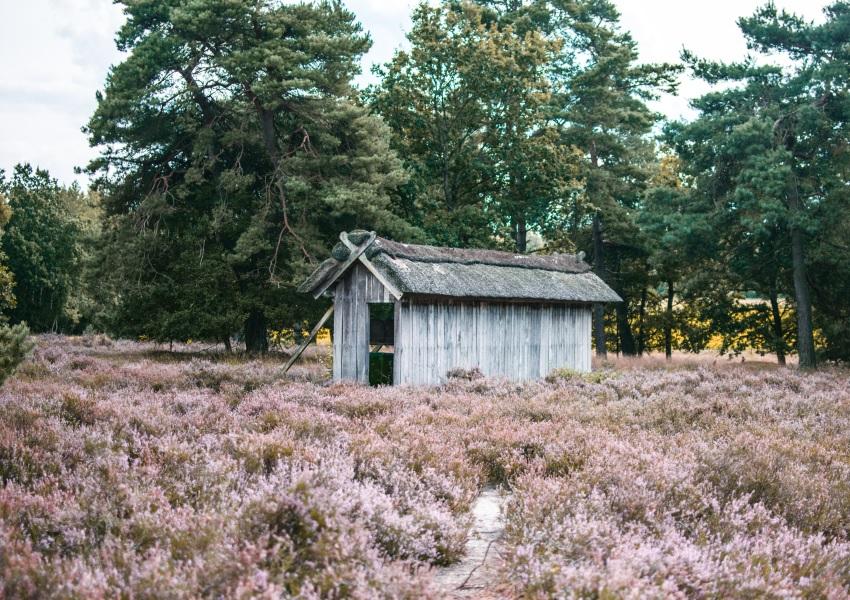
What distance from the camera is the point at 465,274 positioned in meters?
15.8

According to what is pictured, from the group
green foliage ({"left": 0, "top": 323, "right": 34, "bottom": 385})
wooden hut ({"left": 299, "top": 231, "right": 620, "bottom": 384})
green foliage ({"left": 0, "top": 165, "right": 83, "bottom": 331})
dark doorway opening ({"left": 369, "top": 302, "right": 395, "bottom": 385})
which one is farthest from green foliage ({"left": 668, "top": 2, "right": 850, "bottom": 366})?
green foliage ({"left": 0, "top": 165, "right": 83, "bottom": 331})

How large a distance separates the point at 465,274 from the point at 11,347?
945cm

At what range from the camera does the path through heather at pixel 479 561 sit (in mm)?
4164

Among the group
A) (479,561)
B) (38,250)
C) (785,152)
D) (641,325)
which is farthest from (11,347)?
(38,250)

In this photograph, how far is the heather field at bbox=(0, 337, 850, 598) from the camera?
12.1 ft

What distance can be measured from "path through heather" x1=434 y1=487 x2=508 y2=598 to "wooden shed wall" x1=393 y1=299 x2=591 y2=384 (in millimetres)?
8502

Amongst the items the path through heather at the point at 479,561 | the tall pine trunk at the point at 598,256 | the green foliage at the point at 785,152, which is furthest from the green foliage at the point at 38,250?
the path through heather at the point at 479,561

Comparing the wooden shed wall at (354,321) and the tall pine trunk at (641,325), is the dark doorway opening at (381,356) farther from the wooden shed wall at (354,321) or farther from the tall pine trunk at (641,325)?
the tall pine trunk at (641,325)

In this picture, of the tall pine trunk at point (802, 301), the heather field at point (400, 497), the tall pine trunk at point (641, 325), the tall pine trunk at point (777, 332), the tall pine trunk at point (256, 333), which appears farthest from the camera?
the tall pine trunk at point (641, 325)

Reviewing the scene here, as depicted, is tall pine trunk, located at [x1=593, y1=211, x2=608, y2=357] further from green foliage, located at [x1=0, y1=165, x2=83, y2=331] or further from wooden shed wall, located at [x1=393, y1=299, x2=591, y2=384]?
green foliage, located at [x1=0, y1=165, x2=83, y2=331]

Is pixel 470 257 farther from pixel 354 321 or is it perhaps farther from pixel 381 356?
pixel 354 321

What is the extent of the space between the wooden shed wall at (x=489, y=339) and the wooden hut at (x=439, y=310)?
22 millimetres

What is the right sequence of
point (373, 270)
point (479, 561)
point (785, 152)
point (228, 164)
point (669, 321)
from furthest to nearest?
point (669, 321) < point (228, 164) < point (785, 152) < point (373, 270) < point (479, 561)

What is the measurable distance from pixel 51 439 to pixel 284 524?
369 centimetres
